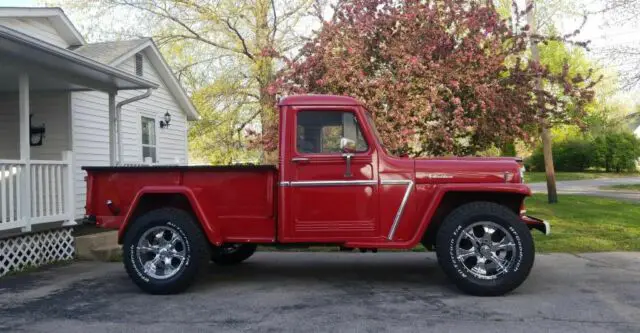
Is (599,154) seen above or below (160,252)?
above

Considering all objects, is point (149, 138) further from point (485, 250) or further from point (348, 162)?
point (485, 250)

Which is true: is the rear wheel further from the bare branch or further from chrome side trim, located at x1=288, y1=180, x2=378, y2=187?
the bare branch

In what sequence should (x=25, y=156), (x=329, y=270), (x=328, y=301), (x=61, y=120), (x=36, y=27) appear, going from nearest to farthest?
(x=328, y=301), (x=329, y=270), (x=25, y=156), (x=61, y=120), (x=36, y=27)

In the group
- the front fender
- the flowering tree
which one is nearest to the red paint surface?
the front fender

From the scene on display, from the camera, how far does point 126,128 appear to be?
13797 mm

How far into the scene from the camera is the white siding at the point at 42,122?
37.3 ft

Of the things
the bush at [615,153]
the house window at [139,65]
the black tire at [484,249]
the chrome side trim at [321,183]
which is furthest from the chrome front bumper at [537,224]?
the bush at [615,153]

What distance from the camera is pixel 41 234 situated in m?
7.69

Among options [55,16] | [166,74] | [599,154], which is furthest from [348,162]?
[599,154]

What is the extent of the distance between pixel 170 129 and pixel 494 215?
42.1 ft

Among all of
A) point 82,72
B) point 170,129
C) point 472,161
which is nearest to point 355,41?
point 82,72

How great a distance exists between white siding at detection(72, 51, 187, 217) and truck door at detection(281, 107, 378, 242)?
19.2 ft

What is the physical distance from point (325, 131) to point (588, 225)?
7943 millimetres

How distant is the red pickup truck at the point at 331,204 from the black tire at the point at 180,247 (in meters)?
0.01
